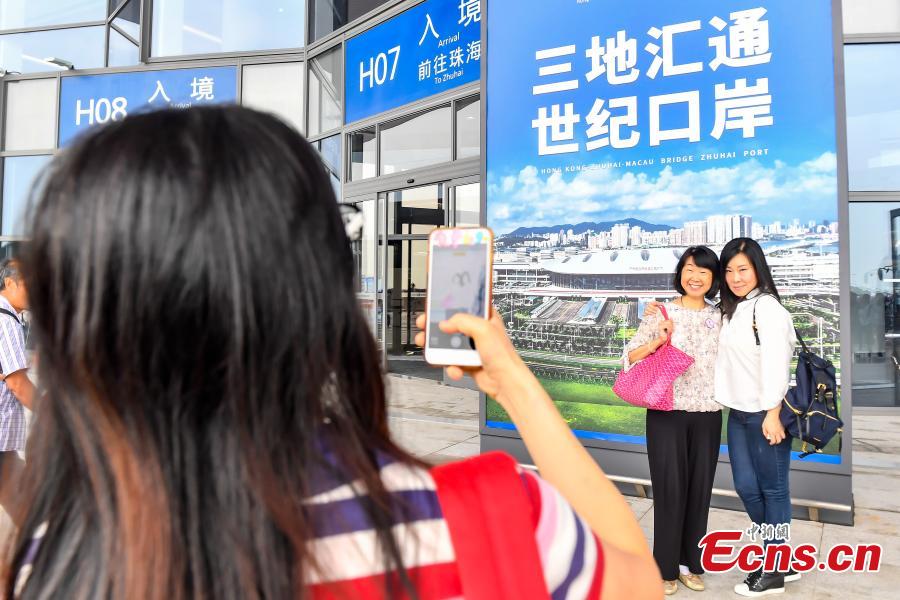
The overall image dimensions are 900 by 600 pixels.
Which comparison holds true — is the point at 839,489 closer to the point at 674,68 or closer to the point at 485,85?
the point at 674,68

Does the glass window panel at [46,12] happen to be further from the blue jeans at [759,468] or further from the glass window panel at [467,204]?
the blue jeans at [759,468]

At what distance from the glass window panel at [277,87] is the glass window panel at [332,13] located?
0.69 m

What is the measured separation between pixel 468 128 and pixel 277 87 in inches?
176

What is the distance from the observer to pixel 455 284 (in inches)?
43.9

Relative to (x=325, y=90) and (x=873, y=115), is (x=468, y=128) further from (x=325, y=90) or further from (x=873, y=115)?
(x=873, y=115)

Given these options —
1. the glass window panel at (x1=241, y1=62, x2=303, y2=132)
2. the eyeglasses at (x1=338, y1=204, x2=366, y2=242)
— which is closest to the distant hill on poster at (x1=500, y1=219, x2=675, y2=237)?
the eyeglasses at (x1=338, y1=204, x2=366, y2=242)

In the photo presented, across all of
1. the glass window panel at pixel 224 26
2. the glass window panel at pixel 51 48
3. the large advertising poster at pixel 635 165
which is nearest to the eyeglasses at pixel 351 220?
the large advertising poster at pixel 635 165

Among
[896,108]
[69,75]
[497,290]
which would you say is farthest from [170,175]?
[69,75]

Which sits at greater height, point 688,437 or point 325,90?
point 325,90

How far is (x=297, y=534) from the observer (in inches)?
23.3

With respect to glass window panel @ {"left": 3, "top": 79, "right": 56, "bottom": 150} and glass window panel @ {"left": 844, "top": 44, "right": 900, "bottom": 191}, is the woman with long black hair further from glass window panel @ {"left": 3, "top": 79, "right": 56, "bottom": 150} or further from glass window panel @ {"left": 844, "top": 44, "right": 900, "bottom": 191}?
glass window panel @ {"left": 3, "top": 79, "right": 56, "bottom": 150}

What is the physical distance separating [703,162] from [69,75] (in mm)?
12313

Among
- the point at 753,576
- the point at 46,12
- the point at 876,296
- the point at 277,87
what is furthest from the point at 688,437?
the point at 46,12

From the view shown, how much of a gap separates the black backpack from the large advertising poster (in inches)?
41.7
